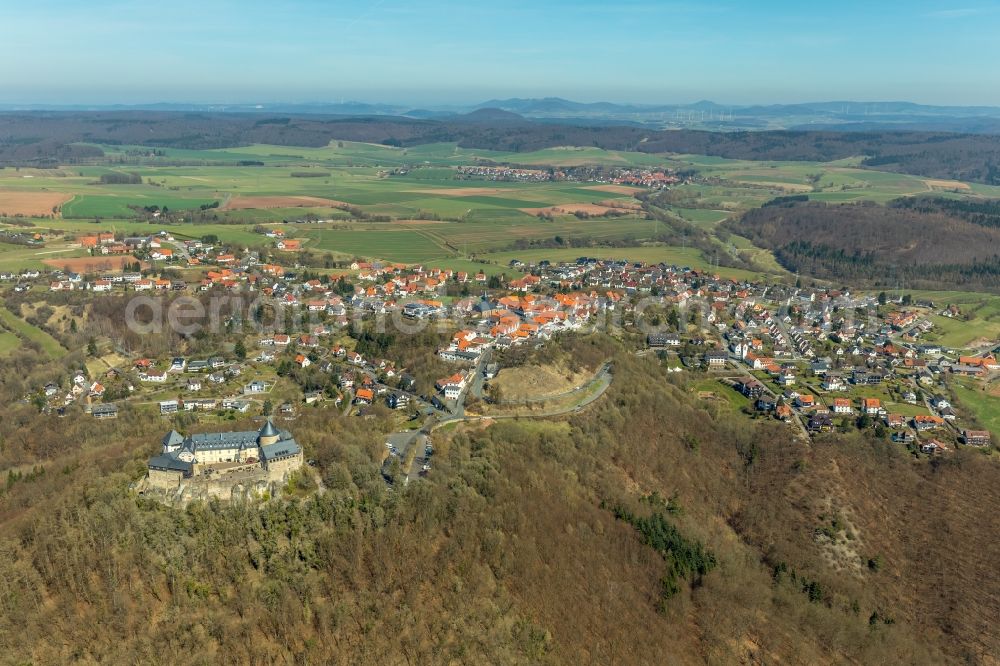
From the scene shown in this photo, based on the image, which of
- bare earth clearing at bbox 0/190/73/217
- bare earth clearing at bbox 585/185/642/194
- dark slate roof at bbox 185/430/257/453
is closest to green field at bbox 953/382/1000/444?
dark slate roof at bbox 185/430/257/453

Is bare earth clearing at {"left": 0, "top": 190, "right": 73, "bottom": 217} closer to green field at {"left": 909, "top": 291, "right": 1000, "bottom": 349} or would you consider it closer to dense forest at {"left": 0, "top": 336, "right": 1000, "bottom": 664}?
dense forest at {"left": 0, "top": 336, "right": 1000, "bottom": 664}

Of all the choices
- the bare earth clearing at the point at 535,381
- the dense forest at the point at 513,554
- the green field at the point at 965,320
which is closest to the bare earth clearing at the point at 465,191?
the green field at the point at 965,320

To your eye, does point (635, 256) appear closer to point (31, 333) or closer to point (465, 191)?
point (465, 191)

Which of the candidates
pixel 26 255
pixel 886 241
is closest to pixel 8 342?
pixel 26 255

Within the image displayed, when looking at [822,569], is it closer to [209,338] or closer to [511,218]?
[209,338]

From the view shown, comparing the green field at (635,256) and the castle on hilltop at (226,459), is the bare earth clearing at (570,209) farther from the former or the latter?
the castle on hilltop at (226,459)

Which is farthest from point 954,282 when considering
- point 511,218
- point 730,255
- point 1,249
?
point 1,249
